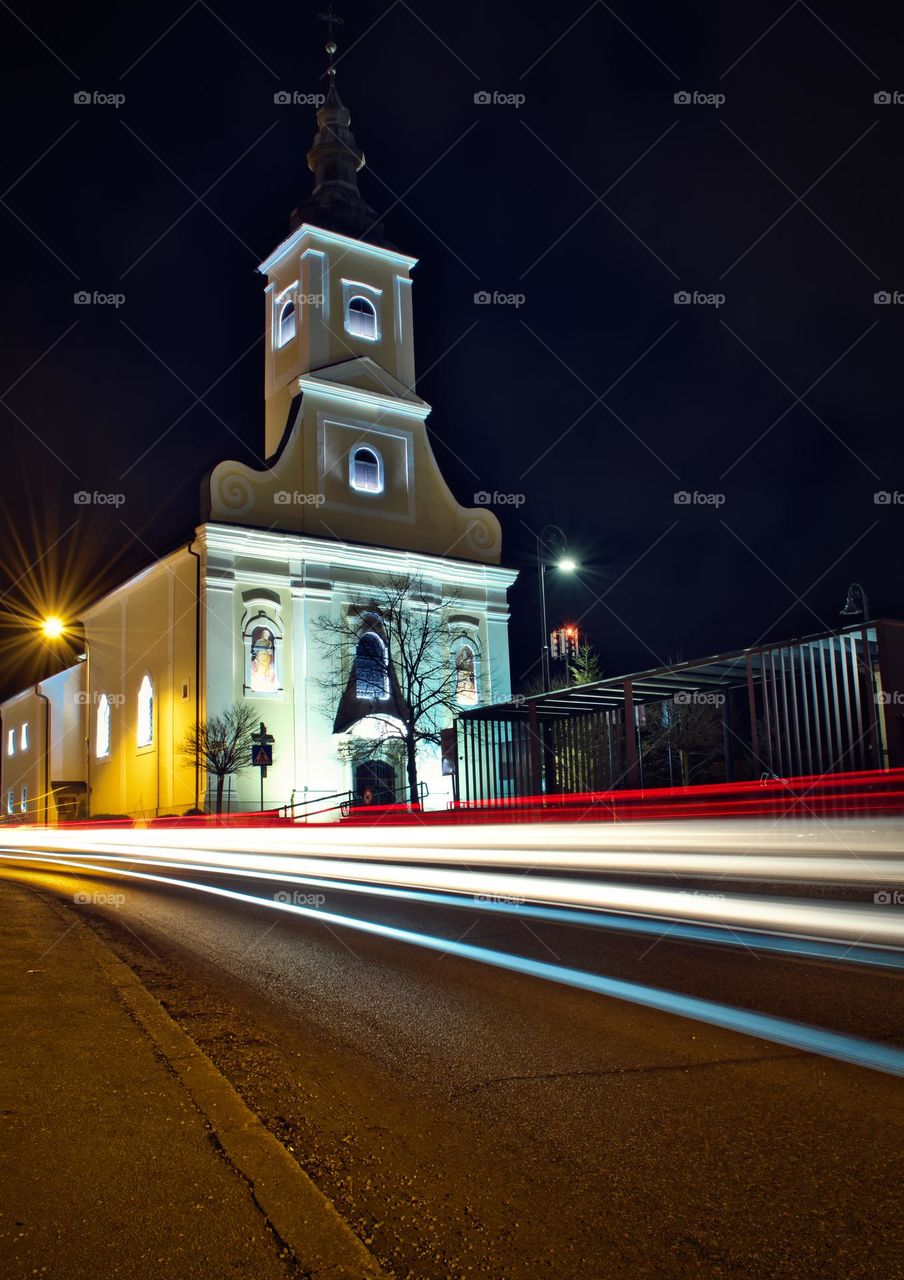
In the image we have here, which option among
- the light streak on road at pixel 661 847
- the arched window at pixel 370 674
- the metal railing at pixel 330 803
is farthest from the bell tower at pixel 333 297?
the light streak on road at pixel 661 847

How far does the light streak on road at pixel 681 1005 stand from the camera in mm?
5559

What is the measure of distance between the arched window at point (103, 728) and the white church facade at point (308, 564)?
128 mm

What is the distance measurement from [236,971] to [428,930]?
9.49 feet

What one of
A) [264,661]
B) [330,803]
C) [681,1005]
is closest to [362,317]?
[264,661]

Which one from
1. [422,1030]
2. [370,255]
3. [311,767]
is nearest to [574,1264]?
[422,1030]

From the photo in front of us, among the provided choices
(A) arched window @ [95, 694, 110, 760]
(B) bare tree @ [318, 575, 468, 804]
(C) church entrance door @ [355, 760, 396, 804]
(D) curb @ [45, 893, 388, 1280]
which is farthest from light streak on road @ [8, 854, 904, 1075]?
(A) arched window @ [95, 694, 110, 760]

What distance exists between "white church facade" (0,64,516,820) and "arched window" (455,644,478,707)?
0.31 feet

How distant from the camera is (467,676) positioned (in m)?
44.2

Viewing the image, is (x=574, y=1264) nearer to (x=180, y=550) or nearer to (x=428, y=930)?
(x=428, y=930)

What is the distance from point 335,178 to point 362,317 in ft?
24.3

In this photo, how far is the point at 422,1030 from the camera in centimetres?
643

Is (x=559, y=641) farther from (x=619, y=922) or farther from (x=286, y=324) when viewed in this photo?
(x=619, y=922)

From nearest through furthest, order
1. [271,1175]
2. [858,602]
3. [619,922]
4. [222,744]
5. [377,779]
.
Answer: [271,1175] → [619,922] → [858,602] → [222,744] → [377,779]

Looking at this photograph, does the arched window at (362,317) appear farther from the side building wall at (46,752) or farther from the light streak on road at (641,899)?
the light streak on road at (641,899)
